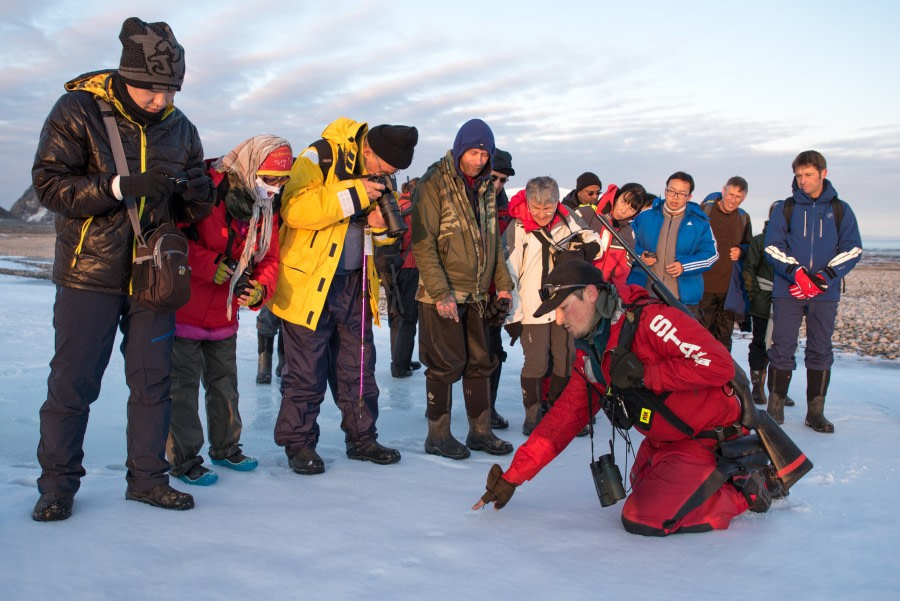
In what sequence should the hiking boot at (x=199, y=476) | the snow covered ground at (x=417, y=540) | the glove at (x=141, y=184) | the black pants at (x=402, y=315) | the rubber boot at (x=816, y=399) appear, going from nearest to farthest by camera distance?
the snow covered ground at (x=417, y=540), the glove at (x=141, y=184), the hiking boot at (x=199, y=476), the rubber boot at (x=816, y=399), the black pants at (x=402, y=315)

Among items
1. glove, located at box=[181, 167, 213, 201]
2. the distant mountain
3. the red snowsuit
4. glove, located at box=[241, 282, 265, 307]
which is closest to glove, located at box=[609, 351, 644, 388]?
the red snowsuit

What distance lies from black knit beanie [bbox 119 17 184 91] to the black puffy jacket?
5.4 inches

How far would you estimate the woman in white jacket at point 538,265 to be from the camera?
4.82m

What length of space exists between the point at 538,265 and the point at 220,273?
2.21 metres

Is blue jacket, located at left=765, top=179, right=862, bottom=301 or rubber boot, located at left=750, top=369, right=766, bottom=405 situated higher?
blue jacket, located at left=765, top=179, right=862, bottom=301

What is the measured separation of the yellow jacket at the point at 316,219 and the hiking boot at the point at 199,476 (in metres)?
0.88

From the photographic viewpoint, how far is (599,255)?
16.5 feet

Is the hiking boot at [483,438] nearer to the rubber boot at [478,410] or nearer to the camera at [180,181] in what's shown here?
the rubber boot at [478,410]

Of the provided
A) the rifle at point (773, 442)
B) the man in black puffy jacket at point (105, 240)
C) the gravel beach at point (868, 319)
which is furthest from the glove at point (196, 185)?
the gravel beach at point (868, 319)

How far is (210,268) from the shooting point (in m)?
3.54

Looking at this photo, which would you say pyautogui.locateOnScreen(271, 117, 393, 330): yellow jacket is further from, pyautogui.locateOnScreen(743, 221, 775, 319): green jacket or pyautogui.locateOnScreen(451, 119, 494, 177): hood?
pyautogui.locateOnScreen(743, 221, 775, 319): green jacket

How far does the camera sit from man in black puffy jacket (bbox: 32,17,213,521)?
282cm

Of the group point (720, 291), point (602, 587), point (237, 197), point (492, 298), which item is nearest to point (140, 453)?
point (237, 197)

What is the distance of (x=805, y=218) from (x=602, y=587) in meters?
3.93
